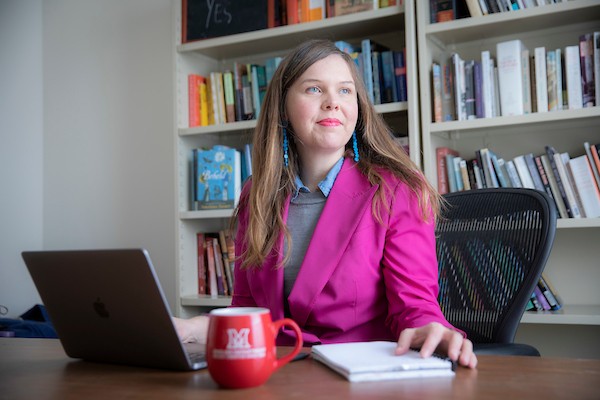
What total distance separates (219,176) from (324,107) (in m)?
1.43

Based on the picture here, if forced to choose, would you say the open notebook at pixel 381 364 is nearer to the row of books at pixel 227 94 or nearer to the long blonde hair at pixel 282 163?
the long blonde hair at pixel 282 163

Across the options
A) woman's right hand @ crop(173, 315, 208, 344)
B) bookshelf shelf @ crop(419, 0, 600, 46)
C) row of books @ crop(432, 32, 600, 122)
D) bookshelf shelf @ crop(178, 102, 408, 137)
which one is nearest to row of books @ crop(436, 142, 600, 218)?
row of books @ crop(432, 32, 600, 122)

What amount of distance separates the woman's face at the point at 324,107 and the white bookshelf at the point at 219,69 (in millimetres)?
944

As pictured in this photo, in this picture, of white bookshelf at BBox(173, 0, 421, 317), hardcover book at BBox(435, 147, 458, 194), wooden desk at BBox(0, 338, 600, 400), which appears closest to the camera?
wooden desk at BBox(0, 338, 600, 400)

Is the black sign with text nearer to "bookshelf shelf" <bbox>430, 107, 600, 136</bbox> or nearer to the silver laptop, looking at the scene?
"bookshelf shelf" <bbox>430, 107, 600, 136</bbox>

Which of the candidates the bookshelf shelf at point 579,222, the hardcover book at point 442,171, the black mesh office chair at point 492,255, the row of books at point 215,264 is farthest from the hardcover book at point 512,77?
the row of books at point 215,264

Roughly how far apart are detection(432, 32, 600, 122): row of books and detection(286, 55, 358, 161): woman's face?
0.98m

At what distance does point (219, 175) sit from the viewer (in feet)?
9.61

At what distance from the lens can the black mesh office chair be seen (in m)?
1.44

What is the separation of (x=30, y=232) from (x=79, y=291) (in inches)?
121

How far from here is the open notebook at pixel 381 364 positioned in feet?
2.70

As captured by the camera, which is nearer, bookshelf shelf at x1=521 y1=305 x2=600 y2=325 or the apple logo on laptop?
the apple logo on laptop

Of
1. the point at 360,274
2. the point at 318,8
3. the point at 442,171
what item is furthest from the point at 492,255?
the point at 318,8

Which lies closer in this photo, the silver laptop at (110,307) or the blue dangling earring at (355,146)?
the silver laptop at (110,307)
